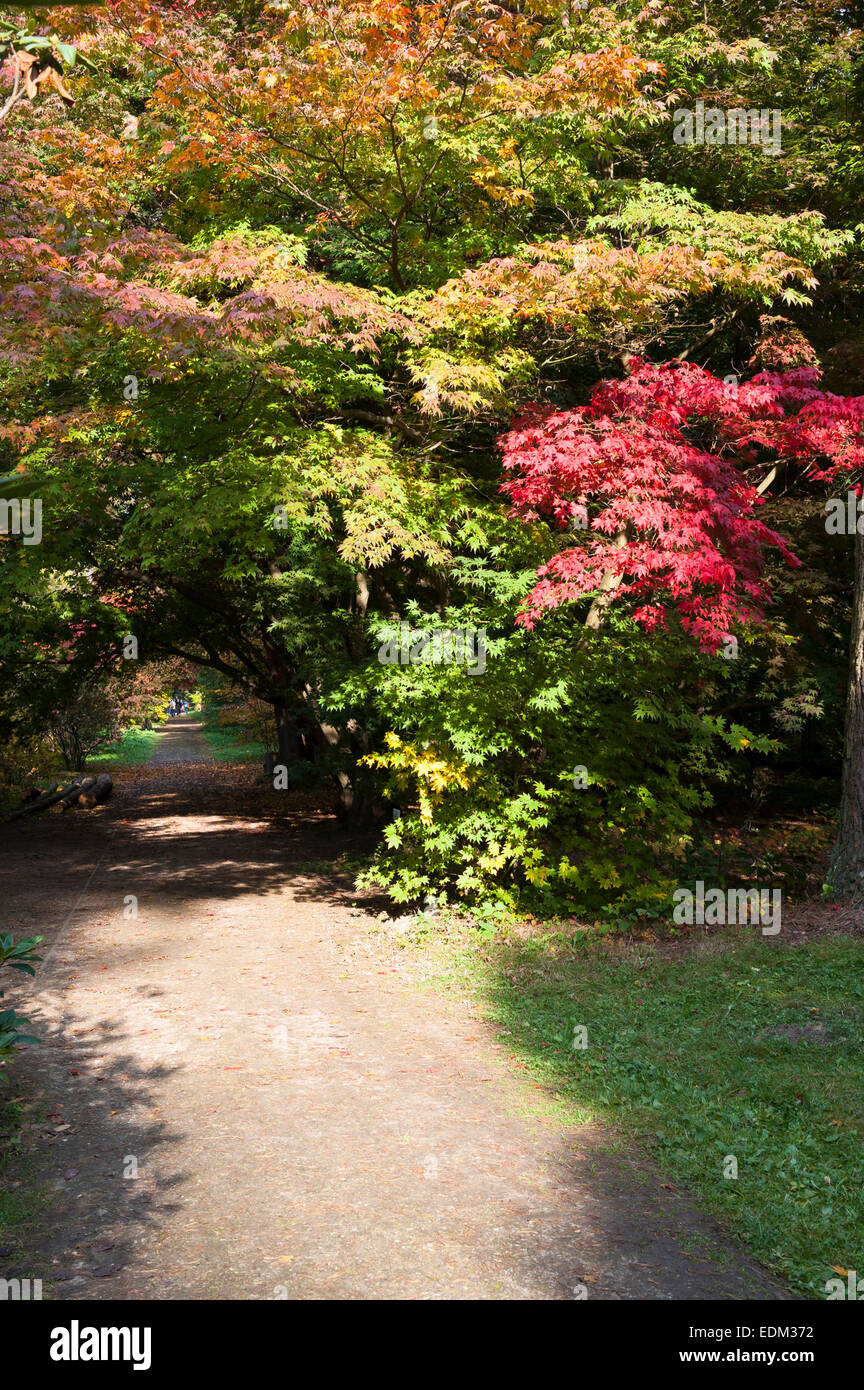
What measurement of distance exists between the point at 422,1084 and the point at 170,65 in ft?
33.2

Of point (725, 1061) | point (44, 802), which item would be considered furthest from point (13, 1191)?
point (44, 802)

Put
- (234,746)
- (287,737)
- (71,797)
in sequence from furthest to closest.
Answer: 1. (234,746)
2. (71,797)
3. (287,737)

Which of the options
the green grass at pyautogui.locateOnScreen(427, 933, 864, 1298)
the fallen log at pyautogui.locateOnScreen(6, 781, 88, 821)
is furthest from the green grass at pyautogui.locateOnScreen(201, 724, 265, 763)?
the green grass at pyautogui.locateOnScreen(427, 933, 864, 1298)

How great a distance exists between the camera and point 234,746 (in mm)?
34844

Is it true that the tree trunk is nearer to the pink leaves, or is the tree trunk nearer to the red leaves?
the red leaves

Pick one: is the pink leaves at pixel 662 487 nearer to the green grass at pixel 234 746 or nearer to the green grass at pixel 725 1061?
the green grass at pixel 725 1061

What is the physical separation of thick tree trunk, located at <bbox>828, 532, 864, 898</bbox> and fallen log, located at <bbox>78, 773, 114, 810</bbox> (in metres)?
14.4

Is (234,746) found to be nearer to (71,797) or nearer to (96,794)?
(96,794)

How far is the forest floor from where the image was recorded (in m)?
3.88

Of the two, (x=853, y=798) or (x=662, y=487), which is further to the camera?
(x=853, y=798)

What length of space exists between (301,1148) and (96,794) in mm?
16020

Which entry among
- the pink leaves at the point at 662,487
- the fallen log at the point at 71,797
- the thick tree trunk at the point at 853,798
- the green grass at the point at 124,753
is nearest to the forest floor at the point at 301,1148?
the pink leaves at the point at 662,487
